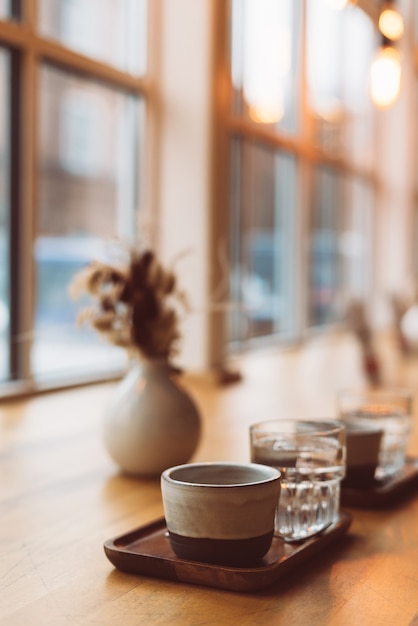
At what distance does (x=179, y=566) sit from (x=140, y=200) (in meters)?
3.87

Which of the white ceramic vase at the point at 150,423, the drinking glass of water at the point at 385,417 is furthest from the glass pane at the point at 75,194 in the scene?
the drinking glass of water at the point at 385,417

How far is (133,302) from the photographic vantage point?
7.02 ft

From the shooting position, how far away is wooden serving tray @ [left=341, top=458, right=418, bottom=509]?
5.99ft

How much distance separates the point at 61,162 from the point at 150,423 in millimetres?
2557

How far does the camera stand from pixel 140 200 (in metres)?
5.07

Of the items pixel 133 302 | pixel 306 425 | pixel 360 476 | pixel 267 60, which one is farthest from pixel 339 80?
pixel 306 425

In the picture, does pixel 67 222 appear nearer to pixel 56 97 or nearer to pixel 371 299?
pixel 56 97

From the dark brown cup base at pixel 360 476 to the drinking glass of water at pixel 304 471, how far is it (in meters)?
0.26

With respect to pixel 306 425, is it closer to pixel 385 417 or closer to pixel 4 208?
pixel 385 417

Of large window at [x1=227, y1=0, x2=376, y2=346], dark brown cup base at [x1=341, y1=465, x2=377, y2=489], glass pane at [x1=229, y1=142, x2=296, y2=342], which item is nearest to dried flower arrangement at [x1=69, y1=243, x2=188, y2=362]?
dark brown cup base at [x1=341, y1=465, x2=377, y2=489]

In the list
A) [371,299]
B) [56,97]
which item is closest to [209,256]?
[56,97]

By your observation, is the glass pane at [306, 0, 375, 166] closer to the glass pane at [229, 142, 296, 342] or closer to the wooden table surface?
the glass pane at [229, 142, 296, 342]

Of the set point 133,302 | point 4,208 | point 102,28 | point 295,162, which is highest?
point 102,28

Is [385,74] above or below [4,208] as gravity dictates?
above
